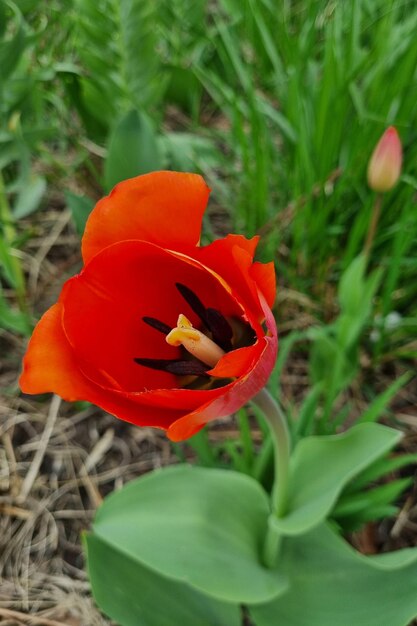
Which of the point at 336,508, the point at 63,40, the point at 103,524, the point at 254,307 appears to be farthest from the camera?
the point at 63,40

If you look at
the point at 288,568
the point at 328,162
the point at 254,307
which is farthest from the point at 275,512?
the point at 328,162

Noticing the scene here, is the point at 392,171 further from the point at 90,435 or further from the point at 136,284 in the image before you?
the point at 90,435

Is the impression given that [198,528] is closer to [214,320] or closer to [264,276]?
[214,320]

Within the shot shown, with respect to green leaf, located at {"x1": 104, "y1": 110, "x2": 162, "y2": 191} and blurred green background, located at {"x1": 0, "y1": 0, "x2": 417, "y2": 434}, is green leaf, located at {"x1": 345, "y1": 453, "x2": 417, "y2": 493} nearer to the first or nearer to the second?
blurred green background, located at {"x1": 0, "y1": 0, "x2": 417, "y2": 434}

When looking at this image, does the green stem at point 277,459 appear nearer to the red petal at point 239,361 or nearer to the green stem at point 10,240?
the red petal at point 239,361

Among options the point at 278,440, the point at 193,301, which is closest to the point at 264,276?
the point at 193,301

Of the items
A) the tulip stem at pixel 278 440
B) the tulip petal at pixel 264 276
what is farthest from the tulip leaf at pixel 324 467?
the tulip petal at pixel 264 276
